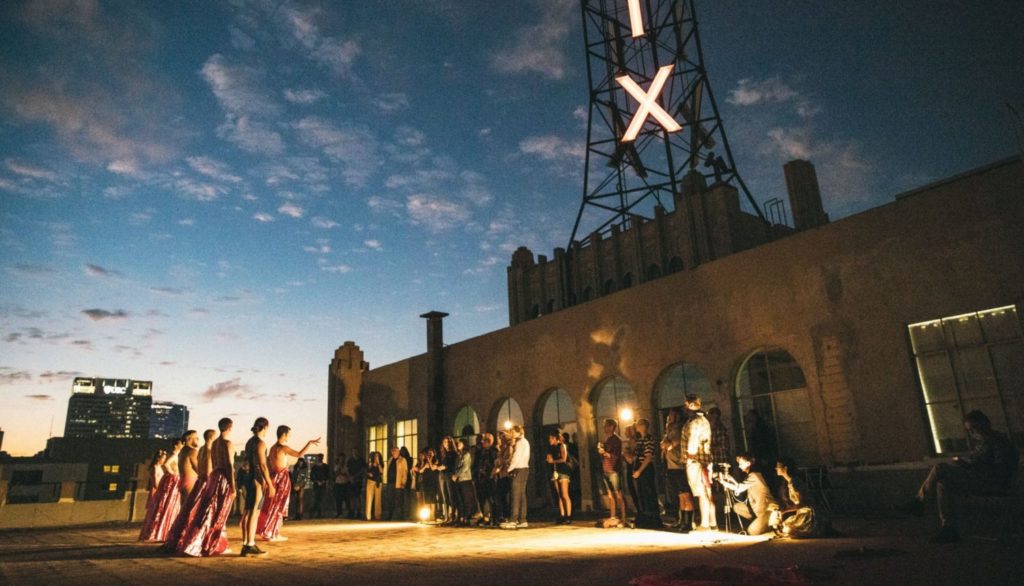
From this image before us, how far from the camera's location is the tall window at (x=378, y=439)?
76.7ft

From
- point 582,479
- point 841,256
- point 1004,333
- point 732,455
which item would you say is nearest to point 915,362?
point 1004,333

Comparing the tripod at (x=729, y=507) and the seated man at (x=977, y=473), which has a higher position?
the seated man at (x=977, y=473)

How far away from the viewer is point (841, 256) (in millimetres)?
11586

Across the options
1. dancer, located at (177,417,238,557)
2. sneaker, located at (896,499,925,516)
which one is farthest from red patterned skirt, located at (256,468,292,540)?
sneaker, located at (896,499,925,516)

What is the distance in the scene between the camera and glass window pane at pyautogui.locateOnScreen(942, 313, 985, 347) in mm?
10031

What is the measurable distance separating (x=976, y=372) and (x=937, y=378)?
550 mm

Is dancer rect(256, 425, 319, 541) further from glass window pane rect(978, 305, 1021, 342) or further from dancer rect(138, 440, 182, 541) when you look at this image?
glass window pane rect(978, 305, 1021, 342)

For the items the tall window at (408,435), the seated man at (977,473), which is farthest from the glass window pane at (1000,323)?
the tall window at (408,435)

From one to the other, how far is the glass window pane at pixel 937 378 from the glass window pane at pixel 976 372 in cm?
17

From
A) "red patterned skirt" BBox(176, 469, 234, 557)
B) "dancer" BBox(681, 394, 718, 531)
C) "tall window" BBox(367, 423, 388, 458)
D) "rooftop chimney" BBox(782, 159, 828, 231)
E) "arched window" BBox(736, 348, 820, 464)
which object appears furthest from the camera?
"rooftop chimney" BBox(782, 159, 828, 231)

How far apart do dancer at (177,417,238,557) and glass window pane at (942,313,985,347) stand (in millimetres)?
11544

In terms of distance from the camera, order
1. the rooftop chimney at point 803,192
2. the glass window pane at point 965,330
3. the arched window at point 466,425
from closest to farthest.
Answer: the glass window pane at point 965,330
the arched window at point 466,425
the rooftop chimney at point 803,192

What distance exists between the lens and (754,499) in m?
9.09

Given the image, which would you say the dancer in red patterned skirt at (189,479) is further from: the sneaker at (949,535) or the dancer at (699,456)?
the sneaker at (949,535)
